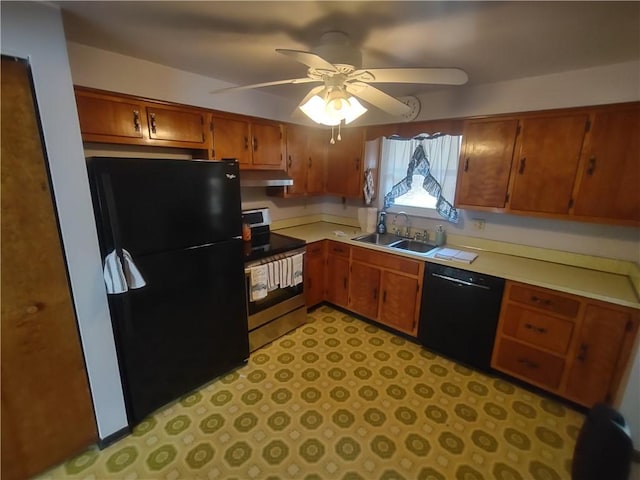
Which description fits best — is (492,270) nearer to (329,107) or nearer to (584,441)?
(584,441)

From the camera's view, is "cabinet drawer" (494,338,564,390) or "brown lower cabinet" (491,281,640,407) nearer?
"brown lower cabinet" (491,281,640,407)

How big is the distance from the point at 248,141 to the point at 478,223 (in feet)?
7.46

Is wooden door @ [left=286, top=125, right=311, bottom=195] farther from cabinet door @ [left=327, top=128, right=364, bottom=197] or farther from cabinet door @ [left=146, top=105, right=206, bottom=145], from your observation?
cabinet door @ [left=146, top=105, right=206, bottom=145]

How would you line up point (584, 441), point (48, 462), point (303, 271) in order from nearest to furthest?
point (584, 441) < point (48, 462) < point (303, 271)

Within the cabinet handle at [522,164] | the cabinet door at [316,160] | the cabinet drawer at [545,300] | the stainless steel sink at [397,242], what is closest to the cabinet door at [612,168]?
the cabinet handle at [522,164]

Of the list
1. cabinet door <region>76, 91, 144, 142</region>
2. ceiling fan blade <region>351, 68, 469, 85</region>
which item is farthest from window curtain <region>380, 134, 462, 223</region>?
cabinet door <region>76, 91, 144, 142</region>

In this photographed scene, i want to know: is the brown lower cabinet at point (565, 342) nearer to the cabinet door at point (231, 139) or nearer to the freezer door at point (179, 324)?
the freezer door at point (179, 324)

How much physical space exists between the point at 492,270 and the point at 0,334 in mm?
2936

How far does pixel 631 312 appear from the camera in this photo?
173 cm

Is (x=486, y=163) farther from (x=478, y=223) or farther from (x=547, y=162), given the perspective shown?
(x=478, y=223)

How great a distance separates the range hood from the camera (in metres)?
2.55

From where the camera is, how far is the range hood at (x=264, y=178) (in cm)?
255

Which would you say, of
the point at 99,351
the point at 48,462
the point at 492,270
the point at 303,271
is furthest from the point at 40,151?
the point at 492,270

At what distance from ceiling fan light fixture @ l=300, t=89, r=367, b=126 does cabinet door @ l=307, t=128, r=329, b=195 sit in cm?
157
